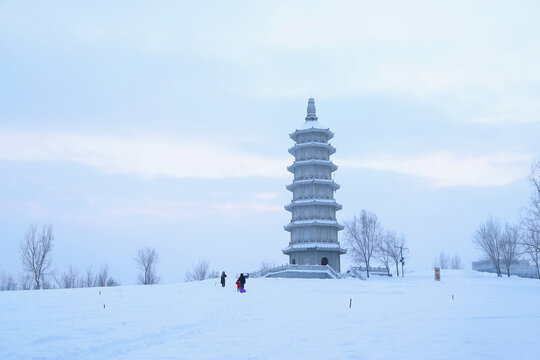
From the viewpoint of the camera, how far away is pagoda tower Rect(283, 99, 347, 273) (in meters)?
68.0

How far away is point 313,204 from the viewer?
225 feet

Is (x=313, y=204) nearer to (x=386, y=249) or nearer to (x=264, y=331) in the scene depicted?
(x=386, y=249)

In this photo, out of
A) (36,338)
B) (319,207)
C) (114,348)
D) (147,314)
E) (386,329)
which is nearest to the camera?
(114,348)

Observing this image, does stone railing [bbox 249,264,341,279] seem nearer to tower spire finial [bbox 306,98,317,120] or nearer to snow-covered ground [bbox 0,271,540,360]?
tower spire finial [bbox 306,98,317,120]

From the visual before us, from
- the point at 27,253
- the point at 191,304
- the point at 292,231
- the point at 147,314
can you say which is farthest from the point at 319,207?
the point at 147,314

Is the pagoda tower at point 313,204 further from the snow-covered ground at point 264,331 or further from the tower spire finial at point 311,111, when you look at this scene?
the snow-covered ground at point 264,331

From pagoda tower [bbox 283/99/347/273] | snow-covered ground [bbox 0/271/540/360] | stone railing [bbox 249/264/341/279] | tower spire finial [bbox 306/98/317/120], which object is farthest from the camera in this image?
tower spire finial [bbox 306/98/317/120]

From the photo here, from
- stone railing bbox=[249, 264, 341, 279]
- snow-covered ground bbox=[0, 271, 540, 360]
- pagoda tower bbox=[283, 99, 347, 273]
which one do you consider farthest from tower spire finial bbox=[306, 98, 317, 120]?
snow-covered ground bbox=[0, 271, 540, 360]

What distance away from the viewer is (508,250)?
72.7 m

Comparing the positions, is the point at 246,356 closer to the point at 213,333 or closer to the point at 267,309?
the point at 213,333

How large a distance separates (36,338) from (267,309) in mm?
10919

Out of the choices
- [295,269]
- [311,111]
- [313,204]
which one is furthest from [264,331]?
[311,111]

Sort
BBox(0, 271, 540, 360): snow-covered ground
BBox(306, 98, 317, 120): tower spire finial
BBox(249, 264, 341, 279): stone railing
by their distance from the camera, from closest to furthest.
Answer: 1. BBox(0, 271, 540, 360): snow-covered ground
2. BBox(249, 264, 341, 279): stone railing
3. BBox(306, 98, 317, 120): tower spire finial

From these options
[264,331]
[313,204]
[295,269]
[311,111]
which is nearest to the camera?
[264,331]
